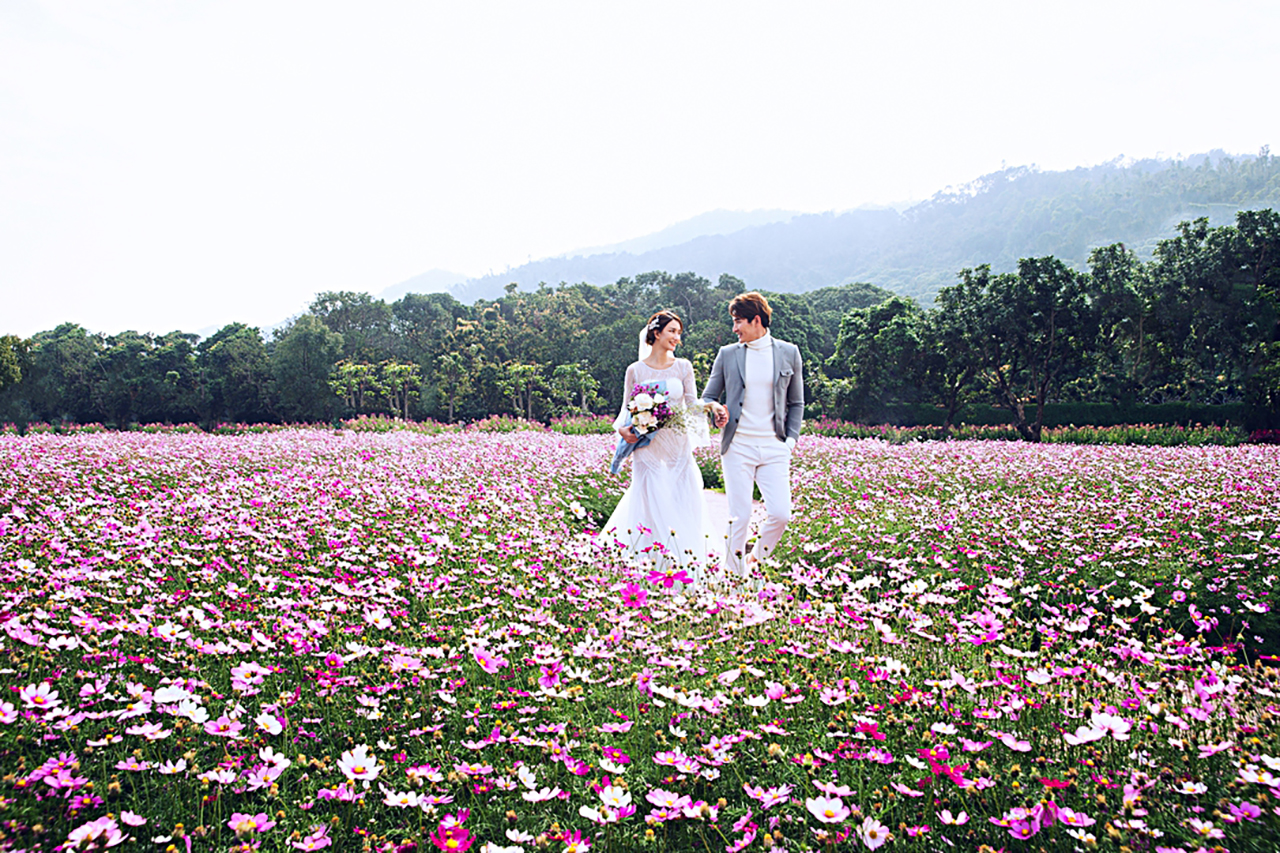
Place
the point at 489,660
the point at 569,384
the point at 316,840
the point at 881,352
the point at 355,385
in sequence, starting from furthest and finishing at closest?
the point at 569,384 < the point at 355,385 < the point at 881,352 < the point at 489,660 < the point at 316,840

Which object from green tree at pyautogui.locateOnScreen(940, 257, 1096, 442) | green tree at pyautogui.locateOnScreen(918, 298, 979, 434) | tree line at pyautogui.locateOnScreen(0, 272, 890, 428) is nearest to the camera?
green tree at pyautogui.locateOnScreen(940, 257, 1096, 442)

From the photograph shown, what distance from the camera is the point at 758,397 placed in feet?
18.0

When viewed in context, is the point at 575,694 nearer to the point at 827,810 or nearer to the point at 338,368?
the point at 827,810

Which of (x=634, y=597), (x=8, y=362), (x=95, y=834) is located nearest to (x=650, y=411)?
(x=634, y=597)

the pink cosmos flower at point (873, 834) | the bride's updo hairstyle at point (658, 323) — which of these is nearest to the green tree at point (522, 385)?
the bride's updo hairstyle at point (658, 323)

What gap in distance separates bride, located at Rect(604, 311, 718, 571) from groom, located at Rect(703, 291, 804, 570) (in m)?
0.59

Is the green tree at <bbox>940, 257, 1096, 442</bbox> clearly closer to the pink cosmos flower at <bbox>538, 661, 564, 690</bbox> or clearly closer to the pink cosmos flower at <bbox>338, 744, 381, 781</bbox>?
the pink cosmos flower at <bbox>538, 661, 564, 690</bbox>

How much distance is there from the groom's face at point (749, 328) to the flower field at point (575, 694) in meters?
1.91

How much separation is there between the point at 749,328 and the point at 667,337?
2.83 feet

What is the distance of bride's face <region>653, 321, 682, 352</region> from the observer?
5.98 metres

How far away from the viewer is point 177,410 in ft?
113

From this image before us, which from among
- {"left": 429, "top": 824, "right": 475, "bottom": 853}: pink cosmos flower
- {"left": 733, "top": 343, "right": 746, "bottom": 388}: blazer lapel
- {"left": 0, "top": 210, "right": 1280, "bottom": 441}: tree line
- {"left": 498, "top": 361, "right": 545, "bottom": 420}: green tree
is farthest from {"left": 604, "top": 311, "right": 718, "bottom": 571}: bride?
{"left": 498, "top": 361, "right": 545, "bottom": 420}: green tree

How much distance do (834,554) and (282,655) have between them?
4376mm

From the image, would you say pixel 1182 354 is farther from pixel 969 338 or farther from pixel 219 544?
pixel 219 544
